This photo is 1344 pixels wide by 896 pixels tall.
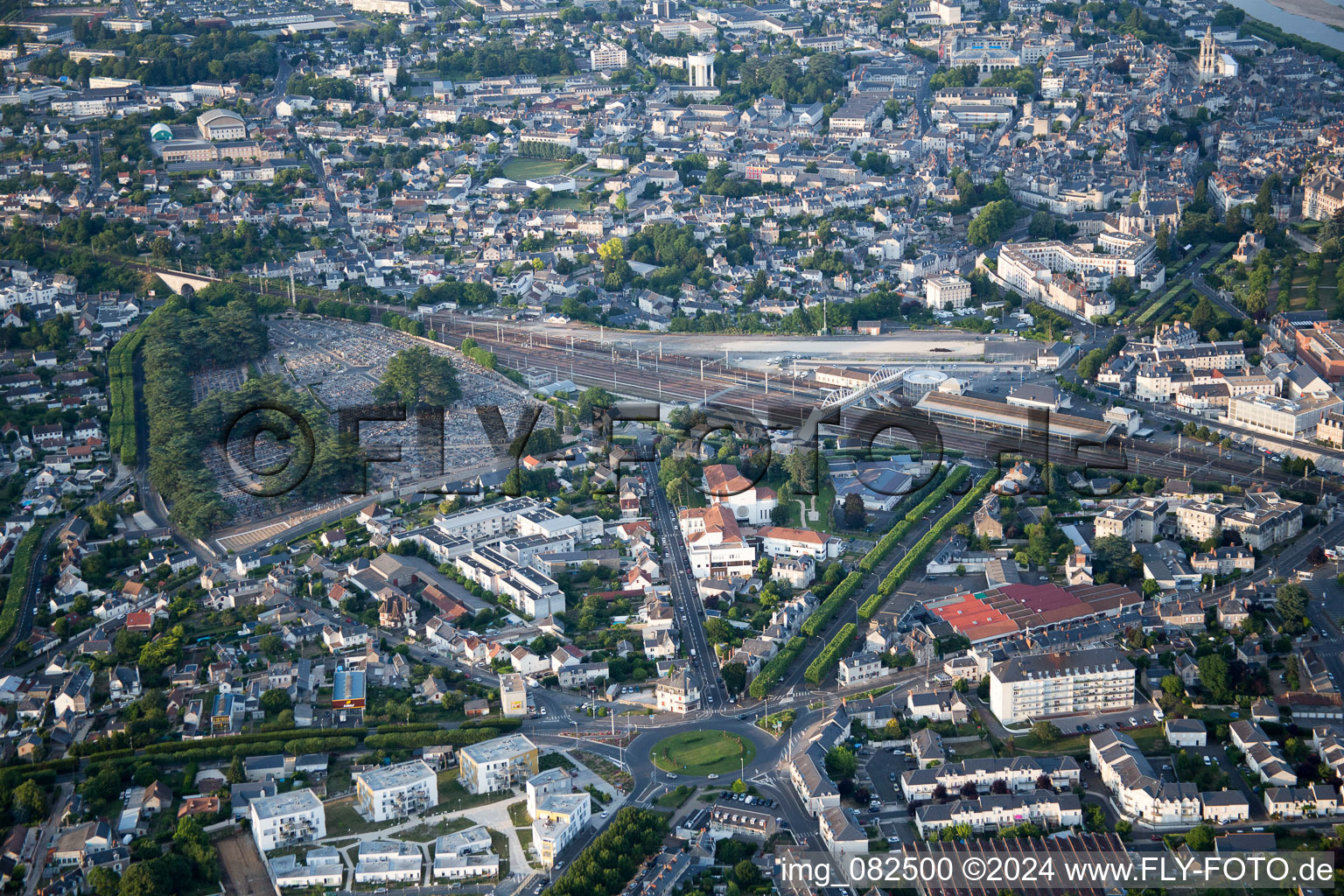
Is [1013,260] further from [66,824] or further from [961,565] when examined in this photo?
[66,824]

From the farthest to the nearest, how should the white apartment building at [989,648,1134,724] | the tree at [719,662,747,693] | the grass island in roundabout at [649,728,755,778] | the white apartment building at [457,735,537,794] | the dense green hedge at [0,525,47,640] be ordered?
the dense green hedge at [0,525,47,640], the tree at [719,662,747,693], the white apartment building at [989,648,1134,724], the grass island in roundabout at [649,728,755,778], the white apartment building at [457,735,537,794]

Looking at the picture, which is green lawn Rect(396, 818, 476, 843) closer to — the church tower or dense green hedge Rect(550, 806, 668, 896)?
dense green hedge Rect(550, 806, 668, 896)

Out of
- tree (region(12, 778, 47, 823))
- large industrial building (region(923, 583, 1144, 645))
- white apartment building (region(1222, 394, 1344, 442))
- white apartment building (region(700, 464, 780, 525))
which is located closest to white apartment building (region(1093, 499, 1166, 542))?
large industrial building (region(923, 583, 1144, 645))

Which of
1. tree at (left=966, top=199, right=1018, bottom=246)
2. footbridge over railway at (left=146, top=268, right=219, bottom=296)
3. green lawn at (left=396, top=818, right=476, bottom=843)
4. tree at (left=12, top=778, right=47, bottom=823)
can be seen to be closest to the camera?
green lawn at (left=396, top=818, right=476, bottom=843)

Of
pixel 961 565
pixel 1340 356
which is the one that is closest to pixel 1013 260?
pixel 1340 356

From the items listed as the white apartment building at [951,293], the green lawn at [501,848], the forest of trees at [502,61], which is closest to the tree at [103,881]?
the green lawn at [501,848]

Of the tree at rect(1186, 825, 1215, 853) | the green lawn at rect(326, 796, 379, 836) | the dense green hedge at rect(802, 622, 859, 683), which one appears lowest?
the green lawn at rect(326, 796, 379, 836)

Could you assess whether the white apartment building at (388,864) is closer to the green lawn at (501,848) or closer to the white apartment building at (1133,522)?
the green lawn at (501,848)
